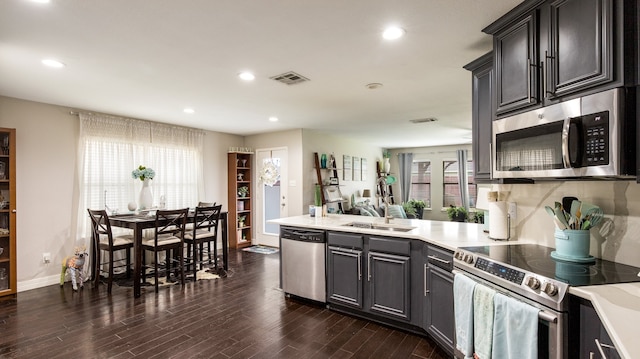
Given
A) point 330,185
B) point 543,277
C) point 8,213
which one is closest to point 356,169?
point 330,185

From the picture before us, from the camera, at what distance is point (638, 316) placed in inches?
45.0

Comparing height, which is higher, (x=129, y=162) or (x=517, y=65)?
(x=517, y=65)

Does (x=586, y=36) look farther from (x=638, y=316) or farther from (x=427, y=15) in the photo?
(x=638, y=316)

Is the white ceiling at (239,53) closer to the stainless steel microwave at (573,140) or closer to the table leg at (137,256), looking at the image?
the stainless steel microwave at (573,140)

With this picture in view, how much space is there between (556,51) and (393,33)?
101 centimetres

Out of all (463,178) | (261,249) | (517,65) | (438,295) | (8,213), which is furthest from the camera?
(463,178)

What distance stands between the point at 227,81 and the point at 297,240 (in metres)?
1.84

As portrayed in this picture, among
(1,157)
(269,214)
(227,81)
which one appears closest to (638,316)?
(227,81)

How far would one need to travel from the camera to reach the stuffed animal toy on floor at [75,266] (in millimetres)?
4059

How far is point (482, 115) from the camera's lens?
8.22 ft

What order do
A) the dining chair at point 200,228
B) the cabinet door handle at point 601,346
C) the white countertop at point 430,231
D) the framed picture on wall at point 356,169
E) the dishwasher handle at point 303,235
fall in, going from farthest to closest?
the framed picture on wall at point 356,169 → the dining chair at point 200,228 → the dishwasher handle at point 303,235 → the white countertop at point 430,231 → the cabinet door handle at point 601,346

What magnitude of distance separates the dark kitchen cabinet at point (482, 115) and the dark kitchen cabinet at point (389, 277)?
2.76ft

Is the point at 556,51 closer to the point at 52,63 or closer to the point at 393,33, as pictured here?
the point at 393,33

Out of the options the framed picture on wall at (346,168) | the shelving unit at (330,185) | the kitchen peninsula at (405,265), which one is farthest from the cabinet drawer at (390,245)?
the framed picture on wall at (346,168)
